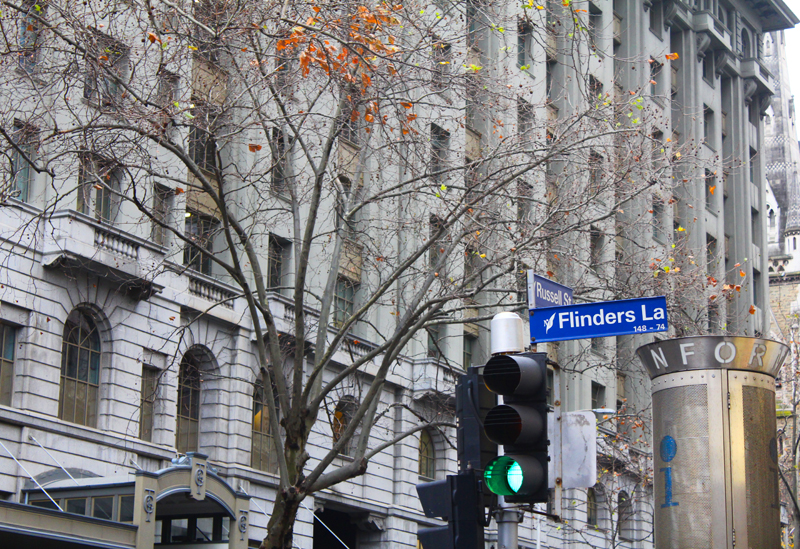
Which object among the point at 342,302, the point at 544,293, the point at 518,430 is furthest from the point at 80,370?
the point at 518,430

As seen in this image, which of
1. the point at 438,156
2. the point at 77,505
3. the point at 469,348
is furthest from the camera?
the point at 469,348

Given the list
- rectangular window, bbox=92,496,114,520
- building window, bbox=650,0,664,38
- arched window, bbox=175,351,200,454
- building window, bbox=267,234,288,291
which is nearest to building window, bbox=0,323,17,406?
rectangular window, bbox=92,496,114,520

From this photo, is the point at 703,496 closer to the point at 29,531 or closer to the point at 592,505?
the point at 29,531

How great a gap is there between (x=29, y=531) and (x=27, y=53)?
843 centimetres

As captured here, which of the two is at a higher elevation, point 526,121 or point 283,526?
point 526,121

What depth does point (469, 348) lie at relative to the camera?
129 ft

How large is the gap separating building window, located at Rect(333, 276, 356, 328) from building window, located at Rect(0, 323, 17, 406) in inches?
366

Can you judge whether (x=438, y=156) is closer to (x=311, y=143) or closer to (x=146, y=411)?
(x=311, y=143)

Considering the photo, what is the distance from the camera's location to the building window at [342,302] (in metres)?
30.6

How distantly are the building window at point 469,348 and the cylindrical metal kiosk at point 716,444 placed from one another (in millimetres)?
26507

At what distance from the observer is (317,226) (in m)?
32.5

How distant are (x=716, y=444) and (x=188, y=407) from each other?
19144mm

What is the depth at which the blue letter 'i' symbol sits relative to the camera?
12.2 m

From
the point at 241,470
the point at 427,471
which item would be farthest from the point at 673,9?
the point at 241,470
